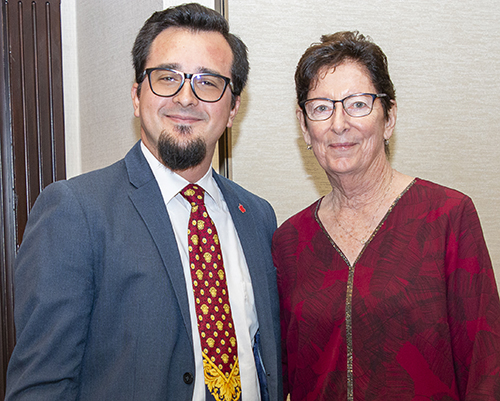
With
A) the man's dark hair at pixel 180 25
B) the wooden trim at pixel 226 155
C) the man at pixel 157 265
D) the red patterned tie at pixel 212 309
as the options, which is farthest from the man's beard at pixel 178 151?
the wooden trim at pixel 226 155

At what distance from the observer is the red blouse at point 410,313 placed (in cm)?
147

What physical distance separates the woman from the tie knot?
418 mm

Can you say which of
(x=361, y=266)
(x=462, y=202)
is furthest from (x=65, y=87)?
(x=462, y=202)

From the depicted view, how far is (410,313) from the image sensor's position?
1.52 m

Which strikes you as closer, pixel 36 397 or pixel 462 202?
pixel 36 397

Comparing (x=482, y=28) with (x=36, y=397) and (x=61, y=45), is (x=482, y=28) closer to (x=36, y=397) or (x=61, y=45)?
(x=61, y=45)

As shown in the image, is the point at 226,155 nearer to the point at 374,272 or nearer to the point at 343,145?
the point at 343,145

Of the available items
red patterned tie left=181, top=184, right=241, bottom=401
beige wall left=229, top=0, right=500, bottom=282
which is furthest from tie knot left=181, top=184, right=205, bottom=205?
beige wall left=229, top=0, right=500, bottom=282

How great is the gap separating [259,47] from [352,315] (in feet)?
4.69

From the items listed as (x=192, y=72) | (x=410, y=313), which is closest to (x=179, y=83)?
(x=192, y=72)

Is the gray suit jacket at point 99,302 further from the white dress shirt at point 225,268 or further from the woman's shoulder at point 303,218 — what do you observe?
the woman's shoulder at point 303,218

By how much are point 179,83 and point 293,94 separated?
0.91m

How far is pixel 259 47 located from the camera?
2369 millimetres

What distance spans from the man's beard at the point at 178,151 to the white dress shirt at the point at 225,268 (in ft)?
0.17
